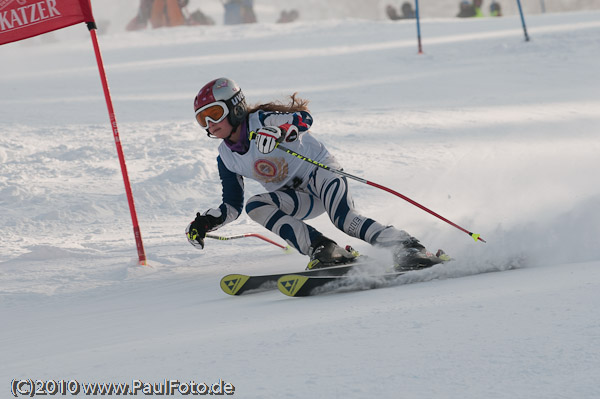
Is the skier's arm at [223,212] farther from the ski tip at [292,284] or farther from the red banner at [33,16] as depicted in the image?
the red banner at [33,16]

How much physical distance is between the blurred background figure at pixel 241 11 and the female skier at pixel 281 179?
1976 centimetres

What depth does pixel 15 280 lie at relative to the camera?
458cm

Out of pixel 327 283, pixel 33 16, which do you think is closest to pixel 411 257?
pixel 327 283

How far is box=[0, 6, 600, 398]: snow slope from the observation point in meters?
1.97

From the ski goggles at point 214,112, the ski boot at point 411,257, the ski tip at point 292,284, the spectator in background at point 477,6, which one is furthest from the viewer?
the spectator in background at point 477,6

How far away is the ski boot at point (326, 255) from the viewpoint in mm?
3721

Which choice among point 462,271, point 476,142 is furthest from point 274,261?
point 476,142

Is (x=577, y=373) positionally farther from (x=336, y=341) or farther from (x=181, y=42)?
(x=181, y=42)

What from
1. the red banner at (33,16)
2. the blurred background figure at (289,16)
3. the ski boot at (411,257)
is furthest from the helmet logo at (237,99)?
the blurred background figure at (289,16)

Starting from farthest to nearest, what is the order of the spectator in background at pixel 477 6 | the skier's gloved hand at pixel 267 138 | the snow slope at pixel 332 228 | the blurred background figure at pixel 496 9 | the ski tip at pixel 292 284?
the blurred background figure at pixel 496 9 → the spectator in background at pixel 477 6 → the skier's gloved hand at pixel 267 138 → the ski tip at pixel 292 284 → the snow slope at pixel 332 228

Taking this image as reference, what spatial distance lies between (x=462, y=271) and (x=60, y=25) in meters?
3.18

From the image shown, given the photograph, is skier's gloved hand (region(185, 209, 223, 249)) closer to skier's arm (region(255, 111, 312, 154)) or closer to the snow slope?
the snow slope

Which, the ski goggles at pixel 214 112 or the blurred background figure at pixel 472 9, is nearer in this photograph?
the ski goggles at pixel 214 112

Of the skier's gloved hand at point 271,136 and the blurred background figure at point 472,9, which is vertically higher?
the skier's gloved hand at point 271,136
